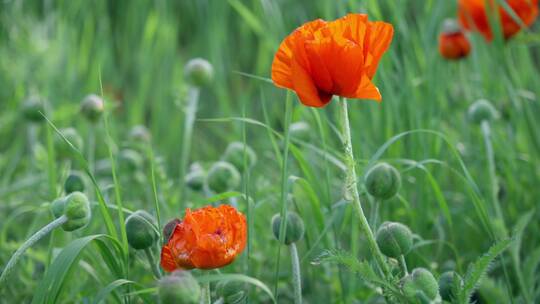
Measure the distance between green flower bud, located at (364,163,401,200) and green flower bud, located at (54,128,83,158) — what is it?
0.67 m

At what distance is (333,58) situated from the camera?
1.34m

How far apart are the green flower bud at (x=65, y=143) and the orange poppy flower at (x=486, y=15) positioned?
102 cm

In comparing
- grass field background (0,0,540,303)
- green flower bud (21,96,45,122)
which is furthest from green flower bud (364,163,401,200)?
green flower bud (21,96,45,122)

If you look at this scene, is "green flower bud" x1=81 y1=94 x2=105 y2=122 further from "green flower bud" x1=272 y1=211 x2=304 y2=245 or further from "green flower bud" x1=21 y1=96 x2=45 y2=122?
"green flower bud" x1=272 y1=211 x2=304 y2=245

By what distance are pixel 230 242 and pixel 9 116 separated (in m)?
1.59

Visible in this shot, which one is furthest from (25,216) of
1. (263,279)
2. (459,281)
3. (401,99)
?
(459,281)

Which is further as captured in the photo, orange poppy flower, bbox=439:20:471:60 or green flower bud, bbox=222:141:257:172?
orange poppy flower, bbox=439:20:471:60

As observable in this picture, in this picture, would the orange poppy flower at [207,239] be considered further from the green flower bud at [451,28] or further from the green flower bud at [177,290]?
the green flower bud at [451,28]

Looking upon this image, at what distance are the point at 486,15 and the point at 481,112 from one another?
14.9 inches

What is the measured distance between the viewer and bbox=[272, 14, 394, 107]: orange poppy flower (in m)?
1.33

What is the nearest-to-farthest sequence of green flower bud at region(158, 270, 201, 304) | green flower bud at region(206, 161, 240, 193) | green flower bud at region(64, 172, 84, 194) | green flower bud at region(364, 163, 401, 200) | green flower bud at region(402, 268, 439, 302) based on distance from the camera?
green flower bud at region(158, 270, 201, 304)
green flower bud at region(402, 268, 439, 302)
green flower bud at region(364, 163, 401, 200)
green flower bud at region(64, 172, 84, 194)
green flower bud at region(206, 161, 240, 193)

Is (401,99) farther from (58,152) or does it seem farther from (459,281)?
(58,152)

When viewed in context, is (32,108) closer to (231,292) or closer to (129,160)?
(129,160)

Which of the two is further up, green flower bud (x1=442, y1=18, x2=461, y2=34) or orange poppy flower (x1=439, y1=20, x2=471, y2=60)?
green flower bud (x1=442, y1=18, x2=461, y2=34)
